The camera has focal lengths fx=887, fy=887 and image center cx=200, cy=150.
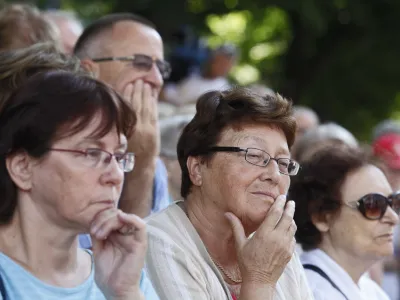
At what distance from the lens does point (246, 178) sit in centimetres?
373

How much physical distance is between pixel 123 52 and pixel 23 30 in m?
0.60

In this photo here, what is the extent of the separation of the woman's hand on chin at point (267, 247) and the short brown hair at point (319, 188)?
114cm

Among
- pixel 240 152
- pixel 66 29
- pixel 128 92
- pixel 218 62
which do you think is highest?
pixel 240 152

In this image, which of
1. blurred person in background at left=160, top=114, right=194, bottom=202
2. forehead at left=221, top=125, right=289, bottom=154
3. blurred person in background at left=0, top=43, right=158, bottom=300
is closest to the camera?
blurred person in background at left=0, top=43, right=158, bottom=300

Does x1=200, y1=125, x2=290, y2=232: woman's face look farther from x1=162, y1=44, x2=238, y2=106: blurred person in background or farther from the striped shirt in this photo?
x1=162, y1=44, x2=238, y2=106: blurred person in background

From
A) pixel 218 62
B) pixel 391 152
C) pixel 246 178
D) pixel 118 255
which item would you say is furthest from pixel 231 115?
pixel 218 62

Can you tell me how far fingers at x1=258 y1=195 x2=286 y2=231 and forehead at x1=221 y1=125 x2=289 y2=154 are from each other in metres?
0.23

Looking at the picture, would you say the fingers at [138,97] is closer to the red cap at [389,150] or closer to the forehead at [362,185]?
the forehead at [362,185]

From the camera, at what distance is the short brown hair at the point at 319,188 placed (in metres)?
4.81

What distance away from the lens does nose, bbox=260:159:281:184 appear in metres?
3.74

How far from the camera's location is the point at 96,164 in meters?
3.07

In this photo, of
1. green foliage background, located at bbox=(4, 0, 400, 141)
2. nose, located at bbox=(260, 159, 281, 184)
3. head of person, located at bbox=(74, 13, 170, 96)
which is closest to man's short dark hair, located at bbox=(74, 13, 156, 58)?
head of person, located at bbox=(74, 13, 170, 96)

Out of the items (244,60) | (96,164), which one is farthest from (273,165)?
(244,60)

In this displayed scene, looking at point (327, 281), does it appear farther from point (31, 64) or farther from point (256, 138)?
point (31, 64)
